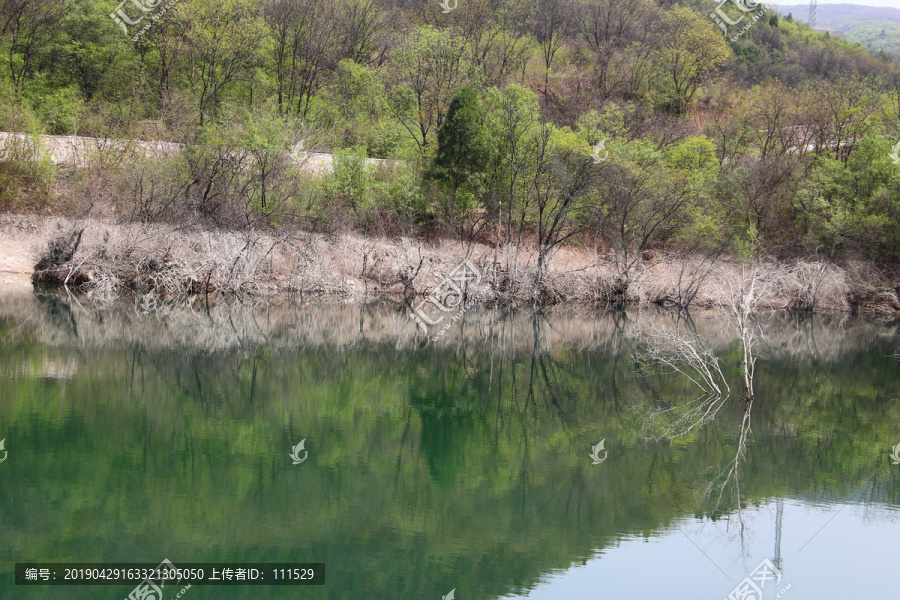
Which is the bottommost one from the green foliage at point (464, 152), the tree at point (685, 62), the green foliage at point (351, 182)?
the green foliage at point (351, 182)

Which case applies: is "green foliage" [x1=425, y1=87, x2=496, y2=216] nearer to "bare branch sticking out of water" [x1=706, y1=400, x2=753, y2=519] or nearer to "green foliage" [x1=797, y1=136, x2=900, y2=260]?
"green foliage" [x1=797, y1=136, x2=900, y2=260]

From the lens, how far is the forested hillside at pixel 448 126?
33.3 meters

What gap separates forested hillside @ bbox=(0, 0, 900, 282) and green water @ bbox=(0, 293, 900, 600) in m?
13.2

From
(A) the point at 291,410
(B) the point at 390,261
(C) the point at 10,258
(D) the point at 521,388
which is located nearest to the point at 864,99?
(B) the point at 390,261

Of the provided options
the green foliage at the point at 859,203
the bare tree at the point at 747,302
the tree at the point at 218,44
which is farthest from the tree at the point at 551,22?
the bare tree at the point at 747,302

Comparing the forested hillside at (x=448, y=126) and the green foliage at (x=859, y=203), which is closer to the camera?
the forested hillside at (x=448, y=126)

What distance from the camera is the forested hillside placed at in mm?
33344

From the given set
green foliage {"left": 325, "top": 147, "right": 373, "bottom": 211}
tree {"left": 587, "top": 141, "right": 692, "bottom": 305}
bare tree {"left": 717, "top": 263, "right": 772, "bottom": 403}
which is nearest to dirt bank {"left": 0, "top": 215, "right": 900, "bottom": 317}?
bare tree {"left": 717, "top": 263, "right": 772, "bottom": 403}

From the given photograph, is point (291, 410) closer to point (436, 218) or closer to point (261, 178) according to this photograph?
point (261, 178)

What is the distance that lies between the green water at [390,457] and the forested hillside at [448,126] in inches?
520

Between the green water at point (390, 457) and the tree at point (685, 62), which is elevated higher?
the tree at point (685, 62)

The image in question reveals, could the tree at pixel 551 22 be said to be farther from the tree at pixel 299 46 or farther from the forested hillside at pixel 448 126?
the tree at pixel 299 46

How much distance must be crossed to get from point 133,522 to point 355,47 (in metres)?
51.3

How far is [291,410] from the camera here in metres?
14.1
